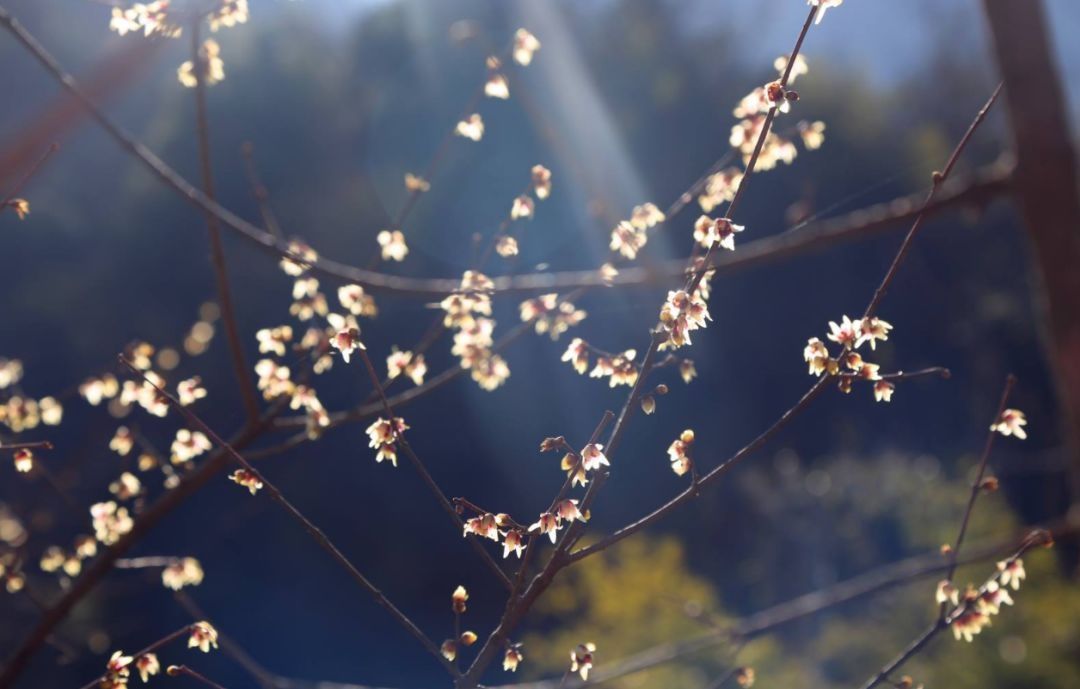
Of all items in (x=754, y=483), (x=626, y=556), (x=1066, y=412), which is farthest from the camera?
(x=754, y=483)

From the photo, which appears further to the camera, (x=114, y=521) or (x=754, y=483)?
(x=754, y=483)

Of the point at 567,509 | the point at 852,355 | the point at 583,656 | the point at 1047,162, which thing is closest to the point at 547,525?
the point at 567,509

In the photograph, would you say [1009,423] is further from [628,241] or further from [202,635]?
[202,635]

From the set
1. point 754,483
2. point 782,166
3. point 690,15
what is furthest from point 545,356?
point 690,15

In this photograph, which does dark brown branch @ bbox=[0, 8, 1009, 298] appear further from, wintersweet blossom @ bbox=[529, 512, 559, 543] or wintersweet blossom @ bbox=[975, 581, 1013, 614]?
wintersweet blossom @ bbox=[975, 581, 1013, 614]

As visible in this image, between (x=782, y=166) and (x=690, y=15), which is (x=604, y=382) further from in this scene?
(x=690, y=15)

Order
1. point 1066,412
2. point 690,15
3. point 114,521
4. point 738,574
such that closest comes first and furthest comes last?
1. point 1066,412
2. point 114,521
3. point 738,574
4. point 690,15

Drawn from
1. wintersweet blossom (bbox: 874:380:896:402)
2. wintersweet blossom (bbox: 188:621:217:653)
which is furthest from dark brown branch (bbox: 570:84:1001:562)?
wintersweet blossom (bbox: 188:621:217:653)
